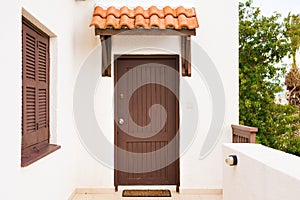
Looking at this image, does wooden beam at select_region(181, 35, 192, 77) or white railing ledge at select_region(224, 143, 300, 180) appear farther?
wooden beam at select_region(181, 35, 192, 77)

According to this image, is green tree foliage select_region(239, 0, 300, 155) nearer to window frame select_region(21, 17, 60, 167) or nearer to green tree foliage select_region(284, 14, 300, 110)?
green tree foliage select_region(284, 14, 300, 110)

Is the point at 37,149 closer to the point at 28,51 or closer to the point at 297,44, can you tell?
the point at 28,51

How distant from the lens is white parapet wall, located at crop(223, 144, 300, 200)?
1.86 metres

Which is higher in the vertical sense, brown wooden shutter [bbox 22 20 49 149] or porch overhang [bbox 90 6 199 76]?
porch overhang [bbox 90 6 199 76]

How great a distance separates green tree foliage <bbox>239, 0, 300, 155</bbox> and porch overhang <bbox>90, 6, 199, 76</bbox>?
9.03 feet

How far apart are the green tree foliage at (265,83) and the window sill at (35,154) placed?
14.1 ft

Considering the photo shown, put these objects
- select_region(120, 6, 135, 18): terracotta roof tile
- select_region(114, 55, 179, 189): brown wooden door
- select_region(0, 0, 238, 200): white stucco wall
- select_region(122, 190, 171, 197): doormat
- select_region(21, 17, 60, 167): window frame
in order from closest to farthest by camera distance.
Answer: select_region(21, 17, 60, 167): window frame, select_region(120, 6, 135, 18): terracotta roof tile, select_region(0, 0, 238, 200): white stucco wall, select_region(122, 190, 171, 197): doormat, select_region(114, 55, 179, 189): brown wooden door

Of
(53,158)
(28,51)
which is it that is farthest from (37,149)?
(28,51)

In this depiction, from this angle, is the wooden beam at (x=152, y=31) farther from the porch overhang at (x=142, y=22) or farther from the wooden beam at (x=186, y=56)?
the wooden beam at (x=186, y=56)

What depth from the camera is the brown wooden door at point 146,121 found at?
5.13 metres

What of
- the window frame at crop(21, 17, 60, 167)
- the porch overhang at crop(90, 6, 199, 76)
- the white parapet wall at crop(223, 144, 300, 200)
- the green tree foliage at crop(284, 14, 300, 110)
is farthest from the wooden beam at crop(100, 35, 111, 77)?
the green tree foliage at crop(284, 14, 300, 110)

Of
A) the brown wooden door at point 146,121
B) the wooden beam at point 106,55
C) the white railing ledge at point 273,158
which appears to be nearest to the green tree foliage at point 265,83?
the brown wooden door at point 146,121

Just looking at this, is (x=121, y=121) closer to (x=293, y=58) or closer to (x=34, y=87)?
(x=34, y=87)

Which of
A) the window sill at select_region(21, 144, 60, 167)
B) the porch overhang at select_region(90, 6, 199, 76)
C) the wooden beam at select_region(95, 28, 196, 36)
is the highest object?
the porch overhang at select_region(90, 6, 199, 76)
